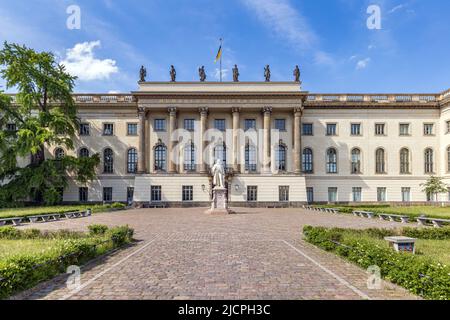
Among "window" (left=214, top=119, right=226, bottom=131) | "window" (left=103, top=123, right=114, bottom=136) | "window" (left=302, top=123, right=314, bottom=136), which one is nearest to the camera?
"window" (left=214, top=119, right=226, bottom=131)

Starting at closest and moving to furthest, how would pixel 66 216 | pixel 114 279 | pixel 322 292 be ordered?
pixel 322 292 < pixel 114 279 < pixel 66 216

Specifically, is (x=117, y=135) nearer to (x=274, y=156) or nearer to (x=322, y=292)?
(x=274, y=156)

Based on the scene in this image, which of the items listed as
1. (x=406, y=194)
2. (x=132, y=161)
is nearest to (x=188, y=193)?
→ (x=132, y=161)

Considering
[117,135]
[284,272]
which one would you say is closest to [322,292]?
[284,272]

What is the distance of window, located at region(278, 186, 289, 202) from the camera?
43125 millimetres

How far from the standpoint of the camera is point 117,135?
4766 centimetres

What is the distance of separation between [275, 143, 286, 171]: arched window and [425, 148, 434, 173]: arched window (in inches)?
849

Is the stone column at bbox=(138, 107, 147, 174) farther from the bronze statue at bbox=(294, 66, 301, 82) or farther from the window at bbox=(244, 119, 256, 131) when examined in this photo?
the bronze statue at bbox=(294, 66, 301, 82)

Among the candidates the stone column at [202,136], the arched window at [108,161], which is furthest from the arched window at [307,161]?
the arched window at [108,161]

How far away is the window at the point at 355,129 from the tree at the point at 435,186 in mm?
11698

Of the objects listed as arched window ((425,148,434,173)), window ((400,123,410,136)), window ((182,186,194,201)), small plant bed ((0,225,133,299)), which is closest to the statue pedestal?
window ((182,186,194,201))

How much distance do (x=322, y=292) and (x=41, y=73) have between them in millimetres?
41244

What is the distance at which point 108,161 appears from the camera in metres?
47.3
